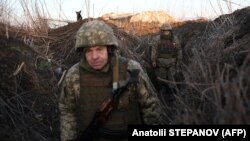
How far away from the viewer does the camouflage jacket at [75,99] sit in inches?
143

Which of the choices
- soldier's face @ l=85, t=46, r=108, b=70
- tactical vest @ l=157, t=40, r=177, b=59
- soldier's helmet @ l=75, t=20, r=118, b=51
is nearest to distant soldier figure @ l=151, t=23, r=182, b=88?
tactical vest @ l=157, t=40, r=177, b=59

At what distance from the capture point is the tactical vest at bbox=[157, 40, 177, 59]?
8645mm

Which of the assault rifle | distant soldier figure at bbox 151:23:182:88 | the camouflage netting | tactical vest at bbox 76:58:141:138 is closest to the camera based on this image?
the camouflage netting

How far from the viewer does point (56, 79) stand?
627 cm

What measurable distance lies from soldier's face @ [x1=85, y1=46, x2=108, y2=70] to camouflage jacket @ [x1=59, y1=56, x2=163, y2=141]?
7.9 inches

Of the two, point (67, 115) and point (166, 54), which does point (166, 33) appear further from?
point (67, 115)

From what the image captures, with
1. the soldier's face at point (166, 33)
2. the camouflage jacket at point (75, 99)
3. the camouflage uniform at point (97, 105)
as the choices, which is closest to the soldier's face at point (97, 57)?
the camouflage uniform at point (97, 105)

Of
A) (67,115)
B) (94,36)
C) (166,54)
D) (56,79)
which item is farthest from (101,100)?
(166,54)

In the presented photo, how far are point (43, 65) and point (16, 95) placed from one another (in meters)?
1.31

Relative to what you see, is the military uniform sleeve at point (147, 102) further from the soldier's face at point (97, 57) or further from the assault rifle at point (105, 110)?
the soldier's face at point (97, 57)

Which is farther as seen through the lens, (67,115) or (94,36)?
(67,115)

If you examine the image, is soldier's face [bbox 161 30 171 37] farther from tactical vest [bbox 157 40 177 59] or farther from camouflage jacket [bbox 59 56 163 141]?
camouflage jacket [bbox 59 56 163 141]

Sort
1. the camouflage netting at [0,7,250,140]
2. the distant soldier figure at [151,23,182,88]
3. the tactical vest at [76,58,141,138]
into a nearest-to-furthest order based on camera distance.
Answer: the camouflage netting at [0,7,250,140] → the tactical vest at [76,58,141,138] → the distant soldier figure at [151,23,182,88]

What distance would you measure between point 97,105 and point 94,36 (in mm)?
619
